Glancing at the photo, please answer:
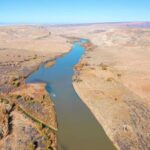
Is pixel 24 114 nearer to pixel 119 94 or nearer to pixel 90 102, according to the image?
pixel 90 102

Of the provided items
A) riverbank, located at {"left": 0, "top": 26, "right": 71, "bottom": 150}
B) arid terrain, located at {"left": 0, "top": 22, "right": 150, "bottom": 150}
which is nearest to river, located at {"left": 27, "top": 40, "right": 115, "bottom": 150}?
arid terrain, located at {"left": 0, "top": 22, "right": 150, "bottom": 150}

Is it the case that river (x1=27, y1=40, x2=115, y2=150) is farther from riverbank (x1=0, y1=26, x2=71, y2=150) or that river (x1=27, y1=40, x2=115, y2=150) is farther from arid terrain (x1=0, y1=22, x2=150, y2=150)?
riverbank (x1=0, y1=26, x2=71, y2=150)

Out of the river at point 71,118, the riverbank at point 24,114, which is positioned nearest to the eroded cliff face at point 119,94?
the river at point 71,118

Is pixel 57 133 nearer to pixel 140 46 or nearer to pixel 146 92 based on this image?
pixel 146 92

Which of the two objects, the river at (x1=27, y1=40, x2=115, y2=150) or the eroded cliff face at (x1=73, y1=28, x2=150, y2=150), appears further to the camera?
the eroded cliff face at (x1=73, y1=28, x2=150, y2=150)

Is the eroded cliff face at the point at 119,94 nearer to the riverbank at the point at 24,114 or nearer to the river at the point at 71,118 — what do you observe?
the river at the point at 71,118

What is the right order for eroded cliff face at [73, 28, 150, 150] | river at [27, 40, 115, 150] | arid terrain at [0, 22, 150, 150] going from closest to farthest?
river at [27, 40, 115, 150], arid terrain at [0, 22, 150, 150], eroded cliff face at [73, 28, 150, 150]

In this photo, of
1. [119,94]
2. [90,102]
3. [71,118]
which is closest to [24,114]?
[71,118]

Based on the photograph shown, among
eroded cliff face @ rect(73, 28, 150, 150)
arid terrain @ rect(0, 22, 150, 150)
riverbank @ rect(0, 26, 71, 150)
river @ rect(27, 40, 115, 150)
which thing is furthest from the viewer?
eroded cliff face @ rect(73, 28, 150, 150)

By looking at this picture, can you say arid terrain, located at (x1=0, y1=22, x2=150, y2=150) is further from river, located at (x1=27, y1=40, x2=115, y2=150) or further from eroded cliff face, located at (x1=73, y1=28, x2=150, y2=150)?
river, located at (x1=27, y1=40, x2=115, y2=150)
